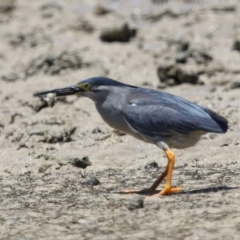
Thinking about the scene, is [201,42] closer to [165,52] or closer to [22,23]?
[165,52]

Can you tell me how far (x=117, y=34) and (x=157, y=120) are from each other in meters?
6.47

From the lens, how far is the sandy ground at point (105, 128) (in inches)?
243

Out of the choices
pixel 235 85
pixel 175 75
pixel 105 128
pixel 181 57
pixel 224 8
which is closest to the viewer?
pixel 105 128

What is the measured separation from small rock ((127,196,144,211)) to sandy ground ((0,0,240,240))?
0.04m

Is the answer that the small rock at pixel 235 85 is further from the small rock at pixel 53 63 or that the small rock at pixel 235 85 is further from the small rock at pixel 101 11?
the small rock at pixel 101 11

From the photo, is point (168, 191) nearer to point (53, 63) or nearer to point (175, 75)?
point (175, 75)

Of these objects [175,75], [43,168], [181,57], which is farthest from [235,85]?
[43,168]

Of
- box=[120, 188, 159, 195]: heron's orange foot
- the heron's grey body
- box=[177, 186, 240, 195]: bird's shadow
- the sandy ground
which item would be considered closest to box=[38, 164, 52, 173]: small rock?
the sandy ground

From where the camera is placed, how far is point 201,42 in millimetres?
13242

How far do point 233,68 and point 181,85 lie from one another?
998mm

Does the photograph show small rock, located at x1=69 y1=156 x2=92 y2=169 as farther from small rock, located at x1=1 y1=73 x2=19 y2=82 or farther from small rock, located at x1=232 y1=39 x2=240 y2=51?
small rock, located at x1=232 y1=39 x2=240 y2=51

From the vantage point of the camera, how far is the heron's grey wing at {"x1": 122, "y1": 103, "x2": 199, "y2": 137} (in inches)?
280

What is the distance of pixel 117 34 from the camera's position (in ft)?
44.4

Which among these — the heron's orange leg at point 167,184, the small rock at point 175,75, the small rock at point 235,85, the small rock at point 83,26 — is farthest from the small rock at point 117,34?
the heron's orange leg at point 167,184
